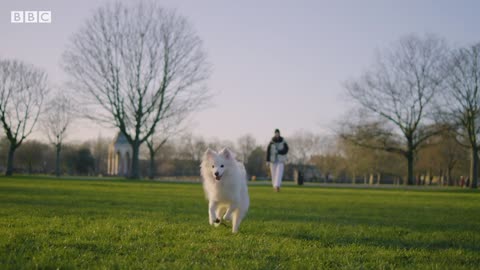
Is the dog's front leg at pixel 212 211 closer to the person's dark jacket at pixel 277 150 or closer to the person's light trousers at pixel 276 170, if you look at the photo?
the person's dark jacket at pixel 277 150

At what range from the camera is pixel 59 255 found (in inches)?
189

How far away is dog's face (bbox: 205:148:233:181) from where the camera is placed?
7379 mm

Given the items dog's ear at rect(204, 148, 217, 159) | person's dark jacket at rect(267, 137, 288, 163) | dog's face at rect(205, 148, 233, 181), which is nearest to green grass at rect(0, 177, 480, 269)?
dog's face at rect(205, 148, 233, 181)

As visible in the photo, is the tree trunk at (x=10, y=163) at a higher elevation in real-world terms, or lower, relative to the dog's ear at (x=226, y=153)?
lower

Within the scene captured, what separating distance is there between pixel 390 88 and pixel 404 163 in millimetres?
30867

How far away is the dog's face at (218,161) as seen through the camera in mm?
7379

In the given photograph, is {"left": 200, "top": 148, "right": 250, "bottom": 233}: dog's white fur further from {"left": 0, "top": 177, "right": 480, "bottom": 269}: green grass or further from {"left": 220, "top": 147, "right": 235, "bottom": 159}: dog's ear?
{"left": 0, "top": 177, "right": 480, "bottom": 269}: green grass

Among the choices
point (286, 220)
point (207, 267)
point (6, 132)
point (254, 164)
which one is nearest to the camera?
point (207, 267)

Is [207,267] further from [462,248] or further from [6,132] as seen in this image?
[6,132]

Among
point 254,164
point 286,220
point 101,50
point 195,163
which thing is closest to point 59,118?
point 101,50

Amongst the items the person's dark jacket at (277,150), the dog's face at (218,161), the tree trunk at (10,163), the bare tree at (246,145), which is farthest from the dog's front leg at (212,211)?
the bare tree at (246,145)

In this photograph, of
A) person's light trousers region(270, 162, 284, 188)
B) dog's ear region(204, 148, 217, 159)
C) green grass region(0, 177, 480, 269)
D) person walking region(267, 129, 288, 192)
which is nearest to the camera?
green grass region(0, 177, 480, 269)

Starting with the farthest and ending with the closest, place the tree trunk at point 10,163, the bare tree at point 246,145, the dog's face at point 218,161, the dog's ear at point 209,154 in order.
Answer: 1. the bare tree at point 246,145
2. the tree trunk at point 10,163
3. the dog's ear at point 209,154
4. the dog's face at point 218,161

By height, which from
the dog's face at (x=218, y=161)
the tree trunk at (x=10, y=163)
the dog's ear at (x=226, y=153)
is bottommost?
the tree trunk at (x=10, y=163)
